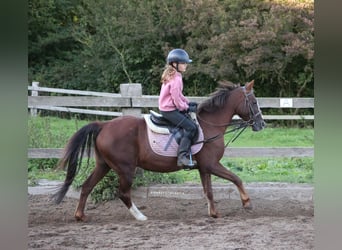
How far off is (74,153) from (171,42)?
11.3m

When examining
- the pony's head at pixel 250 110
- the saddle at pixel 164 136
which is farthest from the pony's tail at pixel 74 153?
the pony's head at pixel 250 110

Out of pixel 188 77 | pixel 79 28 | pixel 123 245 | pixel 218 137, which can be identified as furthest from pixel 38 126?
pixel 79 28

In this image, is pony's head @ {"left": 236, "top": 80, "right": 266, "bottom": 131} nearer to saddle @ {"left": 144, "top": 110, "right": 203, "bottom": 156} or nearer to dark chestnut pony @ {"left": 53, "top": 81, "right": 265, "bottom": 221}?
dark chestnut pony @ {"left": 53, "top": 81, "right": 265, "bottom": 221}

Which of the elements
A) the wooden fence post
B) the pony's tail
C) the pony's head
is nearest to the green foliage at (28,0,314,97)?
the pony's head

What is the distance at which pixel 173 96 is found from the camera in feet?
17.7

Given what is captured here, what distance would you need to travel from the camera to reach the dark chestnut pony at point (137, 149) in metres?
5.47

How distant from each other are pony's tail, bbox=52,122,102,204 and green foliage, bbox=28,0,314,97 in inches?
292

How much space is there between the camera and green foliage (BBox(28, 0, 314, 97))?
13.6 metres

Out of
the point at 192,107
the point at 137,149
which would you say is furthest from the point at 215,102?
the point at 137,149

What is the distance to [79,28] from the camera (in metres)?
18.8

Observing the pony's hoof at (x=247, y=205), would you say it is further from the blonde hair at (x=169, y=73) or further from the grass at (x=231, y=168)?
the blonde hair at (x=169, y=73)

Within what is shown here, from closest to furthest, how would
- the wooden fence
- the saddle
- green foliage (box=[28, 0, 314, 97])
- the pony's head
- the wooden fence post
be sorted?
1. the saddle
2. the pony's head
3. the wooden fence
4. the wooden fence post
5. green foliage (box=[28, 0, 314, 97])
